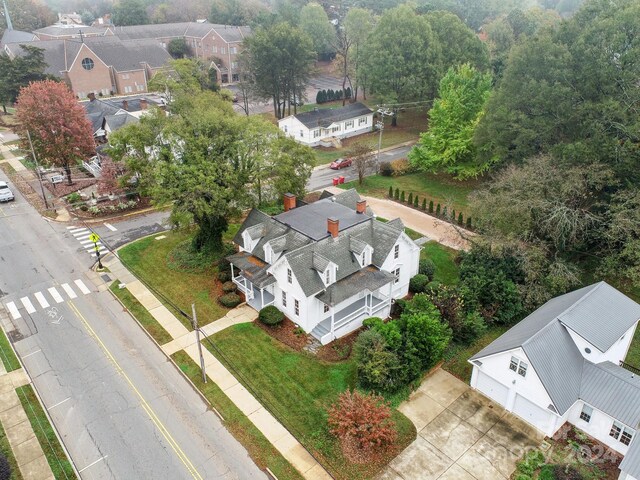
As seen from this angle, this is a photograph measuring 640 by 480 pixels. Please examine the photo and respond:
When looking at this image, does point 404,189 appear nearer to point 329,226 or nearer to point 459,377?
point 329,226

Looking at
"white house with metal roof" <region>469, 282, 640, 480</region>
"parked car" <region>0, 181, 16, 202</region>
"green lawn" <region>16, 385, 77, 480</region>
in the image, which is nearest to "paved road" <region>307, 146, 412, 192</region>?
"parked car" <region>0, 181, 16, 202</region>

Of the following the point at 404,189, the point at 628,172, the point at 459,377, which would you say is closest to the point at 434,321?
the point at 459,377

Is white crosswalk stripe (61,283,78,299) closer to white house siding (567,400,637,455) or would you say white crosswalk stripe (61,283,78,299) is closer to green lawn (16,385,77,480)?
green lawn (16,385,77,480)

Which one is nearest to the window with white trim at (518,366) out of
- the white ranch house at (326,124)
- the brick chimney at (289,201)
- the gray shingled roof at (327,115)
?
the brick chimney at (289,201)

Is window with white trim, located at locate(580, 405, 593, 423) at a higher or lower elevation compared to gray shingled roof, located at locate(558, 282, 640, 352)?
lower

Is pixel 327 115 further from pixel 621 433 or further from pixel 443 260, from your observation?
pixel 621 433

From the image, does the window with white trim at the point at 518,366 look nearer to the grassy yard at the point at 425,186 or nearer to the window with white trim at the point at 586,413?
the window with white trim at the point at 586,413
